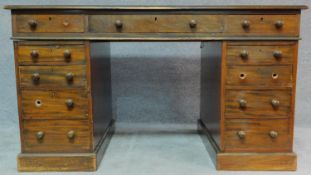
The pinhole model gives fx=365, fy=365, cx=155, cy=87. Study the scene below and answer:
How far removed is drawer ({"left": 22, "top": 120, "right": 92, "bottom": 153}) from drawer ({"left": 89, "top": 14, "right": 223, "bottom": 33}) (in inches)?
20.4

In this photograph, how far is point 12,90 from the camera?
2.80m

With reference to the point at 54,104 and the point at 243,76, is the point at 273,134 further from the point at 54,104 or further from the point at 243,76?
the point at 54,104

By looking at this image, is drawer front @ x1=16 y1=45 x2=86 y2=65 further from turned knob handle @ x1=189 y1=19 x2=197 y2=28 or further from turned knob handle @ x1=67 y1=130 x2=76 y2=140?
turned knob handle @ x1=189 y1=19 x2=197 y2=28

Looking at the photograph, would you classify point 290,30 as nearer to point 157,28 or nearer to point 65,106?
point 157,28

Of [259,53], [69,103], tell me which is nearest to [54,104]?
[69,103]

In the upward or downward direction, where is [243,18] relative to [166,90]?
upward

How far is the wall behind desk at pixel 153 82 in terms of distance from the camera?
9.03 ft

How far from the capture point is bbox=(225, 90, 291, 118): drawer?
1921mm

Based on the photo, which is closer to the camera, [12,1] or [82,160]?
[82,160]

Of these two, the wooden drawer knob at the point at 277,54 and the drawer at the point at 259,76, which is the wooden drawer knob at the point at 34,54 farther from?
the wooden drawer knob at the point at 277,54

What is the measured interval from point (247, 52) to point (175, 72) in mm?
961

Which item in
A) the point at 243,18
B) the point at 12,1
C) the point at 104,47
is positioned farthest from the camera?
the point at 12,1

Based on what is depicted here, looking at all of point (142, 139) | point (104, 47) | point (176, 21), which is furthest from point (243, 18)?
point (142, 139)

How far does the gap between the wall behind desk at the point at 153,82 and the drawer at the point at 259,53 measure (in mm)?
875
